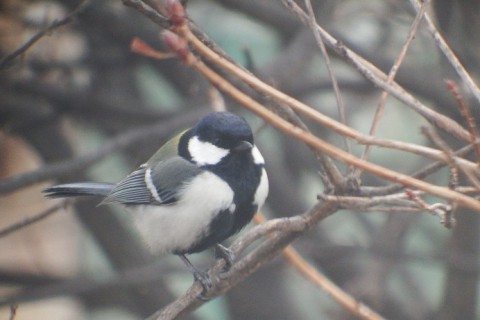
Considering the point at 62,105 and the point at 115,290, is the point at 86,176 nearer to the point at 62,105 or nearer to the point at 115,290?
the point at 62,105

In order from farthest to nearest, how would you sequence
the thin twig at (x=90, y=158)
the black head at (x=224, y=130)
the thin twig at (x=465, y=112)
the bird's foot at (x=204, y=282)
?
the thin twig at (x=90, y=158), the black head at (x=224, y=130), the bird's foot at (x=204, y=282), the thin twig at (x=465, y=112)

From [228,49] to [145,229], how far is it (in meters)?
1.76

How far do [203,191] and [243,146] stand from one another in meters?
0.19

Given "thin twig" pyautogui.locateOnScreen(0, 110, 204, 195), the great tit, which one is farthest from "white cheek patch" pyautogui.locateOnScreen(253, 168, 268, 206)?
"thin twig" pyautogui.locateOnScreen(0, 110, 204, 195)

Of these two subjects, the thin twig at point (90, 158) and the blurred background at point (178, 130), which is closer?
the thin twig at point (90, 158)

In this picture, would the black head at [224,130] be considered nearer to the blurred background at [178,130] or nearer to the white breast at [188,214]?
the white breast at [188,214]

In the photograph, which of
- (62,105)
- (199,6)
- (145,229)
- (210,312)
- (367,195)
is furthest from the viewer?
(210,312)

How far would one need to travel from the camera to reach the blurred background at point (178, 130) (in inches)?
115

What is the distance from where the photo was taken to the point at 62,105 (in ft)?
10.6

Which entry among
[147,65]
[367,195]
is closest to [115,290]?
[147,65]

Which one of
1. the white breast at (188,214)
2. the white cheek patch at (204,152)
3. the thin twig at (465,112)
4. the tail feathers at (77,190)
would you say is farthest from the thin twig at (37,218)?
the thin twig at (465,112)

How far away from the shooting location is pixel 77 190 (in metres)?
2.41

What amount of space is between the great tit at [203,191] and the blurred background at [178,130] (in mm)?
494

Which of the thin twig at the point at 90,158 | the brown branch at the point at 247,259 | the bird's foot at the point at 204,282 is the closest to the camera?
the brown branch at the point at 247,259
